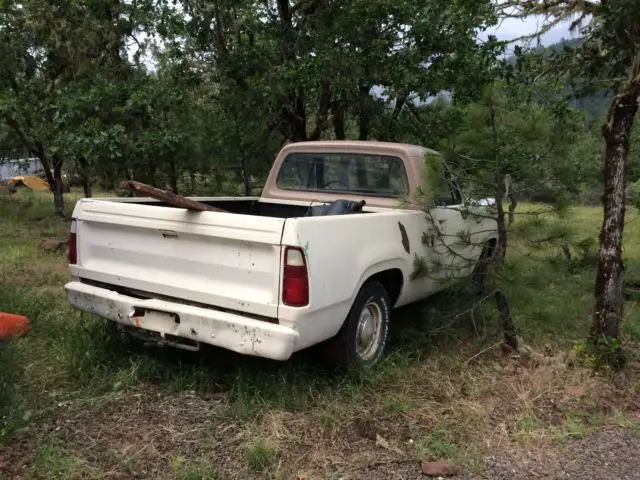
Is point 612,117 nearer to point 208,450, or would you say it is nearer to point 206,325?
point 206,325

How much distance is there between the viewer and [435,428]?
3.56 meters

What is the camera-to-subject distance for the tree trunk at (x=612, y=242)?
4.29 metres

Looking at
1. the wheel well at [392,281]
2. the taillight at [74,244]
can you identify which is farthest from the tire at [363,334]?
the taillight at [74,244]

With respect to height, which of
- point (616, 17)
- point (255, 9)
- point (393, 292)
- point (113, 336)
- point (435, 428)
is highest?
point (255, 9)

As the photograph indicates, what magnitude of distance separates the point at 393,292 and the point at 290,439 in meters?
1.70

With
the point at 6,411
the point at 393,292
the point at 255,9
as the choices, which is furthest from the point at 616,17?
the point at 255,9

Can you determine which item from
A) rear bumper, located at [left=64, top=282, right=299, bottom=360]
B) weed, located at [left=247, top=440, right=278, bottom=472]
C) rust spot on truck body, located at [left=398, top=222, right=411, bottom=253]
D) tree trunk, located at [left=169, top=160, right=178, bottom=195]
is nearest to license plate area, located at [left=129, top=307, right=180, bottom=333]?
rear bumper, located at [left=64, top=282, right=299, bottom=360]

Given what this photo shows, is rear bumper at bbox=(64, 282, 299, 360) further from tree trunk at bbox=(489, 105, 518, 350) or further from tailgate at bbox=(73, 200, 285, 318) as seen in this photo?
tree trunk at bbox=(489, 105, 518, 350)

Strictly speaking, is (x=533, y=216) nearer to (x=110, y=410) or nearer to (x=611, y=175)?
(x=611, y=175)

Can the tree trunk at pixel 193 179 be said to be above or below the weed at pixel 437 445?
above

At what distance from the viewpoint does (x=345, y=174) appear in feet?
18.2

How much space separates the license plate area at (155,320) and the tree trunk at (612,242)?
3101 mm

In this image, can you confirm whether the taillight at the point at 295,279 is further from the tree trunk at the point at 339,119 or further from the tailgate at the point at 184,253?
the tree trunk at the point at 339,119

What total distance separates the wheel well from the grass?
17.8 inches
